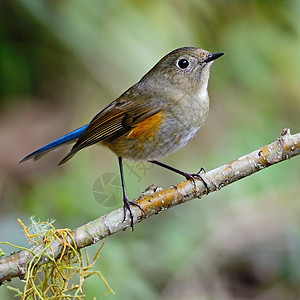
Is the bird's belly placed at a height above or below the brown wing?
below

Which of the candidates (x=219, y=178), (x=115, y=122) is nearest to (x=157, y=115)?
(x=115, y=122)

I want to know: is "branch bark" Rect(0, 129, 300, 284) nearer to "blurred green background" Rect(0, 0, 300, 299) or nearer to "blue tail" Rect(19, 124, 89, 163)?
"blue tail" Rect(19, 124, 89, 163)

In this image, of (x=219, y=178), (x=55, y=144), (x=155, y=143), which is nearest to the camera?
(x=219, y=178)

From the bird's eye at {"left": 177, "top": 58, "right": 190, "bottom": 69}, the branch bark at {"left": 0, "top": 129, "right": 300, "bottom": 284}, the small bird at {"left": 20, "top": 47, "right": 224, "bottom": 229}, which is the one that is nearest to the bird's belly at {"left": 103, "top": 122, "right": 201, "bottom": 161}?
the small bird at {"left": 20, "top": 47, "right": 224, "bottom": 229}

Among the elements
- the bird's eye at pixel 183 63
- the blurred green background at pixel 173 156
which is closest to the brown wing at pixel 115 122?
the bird's eye at pixel 183 63

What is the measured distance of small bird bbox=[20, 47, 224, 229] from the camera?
3342mm

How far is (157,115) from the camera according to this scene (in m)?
3.38

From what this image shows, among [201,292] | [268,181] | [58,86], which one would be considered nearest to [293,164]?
[268,181]

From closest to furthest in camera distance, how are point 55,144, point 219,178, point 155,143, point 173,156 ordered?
point 219,178 → point 155,143 → point 55,144 → point 173,156

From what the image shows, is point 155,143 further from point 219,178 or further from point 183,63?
point 219,178

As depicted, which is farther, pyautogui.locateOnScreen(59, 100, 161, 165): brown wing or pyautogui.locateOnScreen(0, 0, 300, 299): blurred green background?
pyautogui.locateOnScreen(0, 0, 300, 299): blurred green background

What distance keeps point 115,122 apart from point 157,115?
0.31 metres

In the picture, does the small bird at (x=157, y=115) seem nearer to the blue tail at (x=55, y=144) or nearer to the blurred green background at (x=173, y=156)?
the blue tail at (x=55, y=144)

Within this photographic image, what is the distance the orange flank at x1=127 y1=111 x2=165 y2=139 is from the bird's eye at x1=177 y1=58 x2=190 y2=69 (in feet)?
1.26
